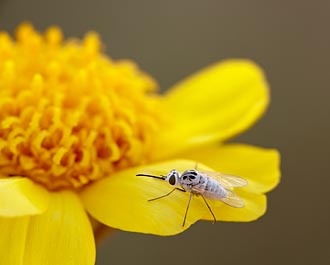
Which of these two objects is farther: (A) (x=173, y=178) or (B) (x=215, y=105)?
(B) (x=215, y=105)

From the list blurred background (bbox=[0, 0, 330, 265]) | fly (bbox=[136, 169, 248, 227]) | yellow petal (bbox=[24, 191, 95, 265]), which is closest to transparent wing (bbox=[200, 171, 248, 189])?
fly (bbox=[136, 169, 248, 227])

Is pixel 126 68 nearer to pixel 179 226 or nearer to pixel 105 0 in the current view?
pixel 179 226

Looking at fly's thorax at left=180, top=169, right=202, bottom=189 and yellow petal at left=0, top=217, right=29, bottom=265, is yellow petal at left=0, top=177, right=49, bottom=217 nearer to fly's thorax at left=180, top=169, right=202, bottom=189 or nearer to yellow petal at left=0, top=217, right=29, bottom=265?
yellow petal at left=0, top=217, right=29, bottom=265

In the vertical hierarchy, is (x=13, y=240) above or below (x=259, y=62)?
below

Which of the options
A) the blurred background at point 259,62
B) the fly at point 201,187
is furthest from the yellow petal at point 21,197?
the blurred background at point 259,62

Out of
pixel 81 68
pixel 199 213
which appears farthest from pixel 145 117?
pixel 199 213

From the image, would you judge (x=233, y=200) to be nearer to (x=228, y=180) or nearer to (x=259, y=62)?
(x=228, y=180)

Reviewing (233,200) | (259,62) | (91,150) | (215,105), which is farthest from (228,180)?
(259,62)
